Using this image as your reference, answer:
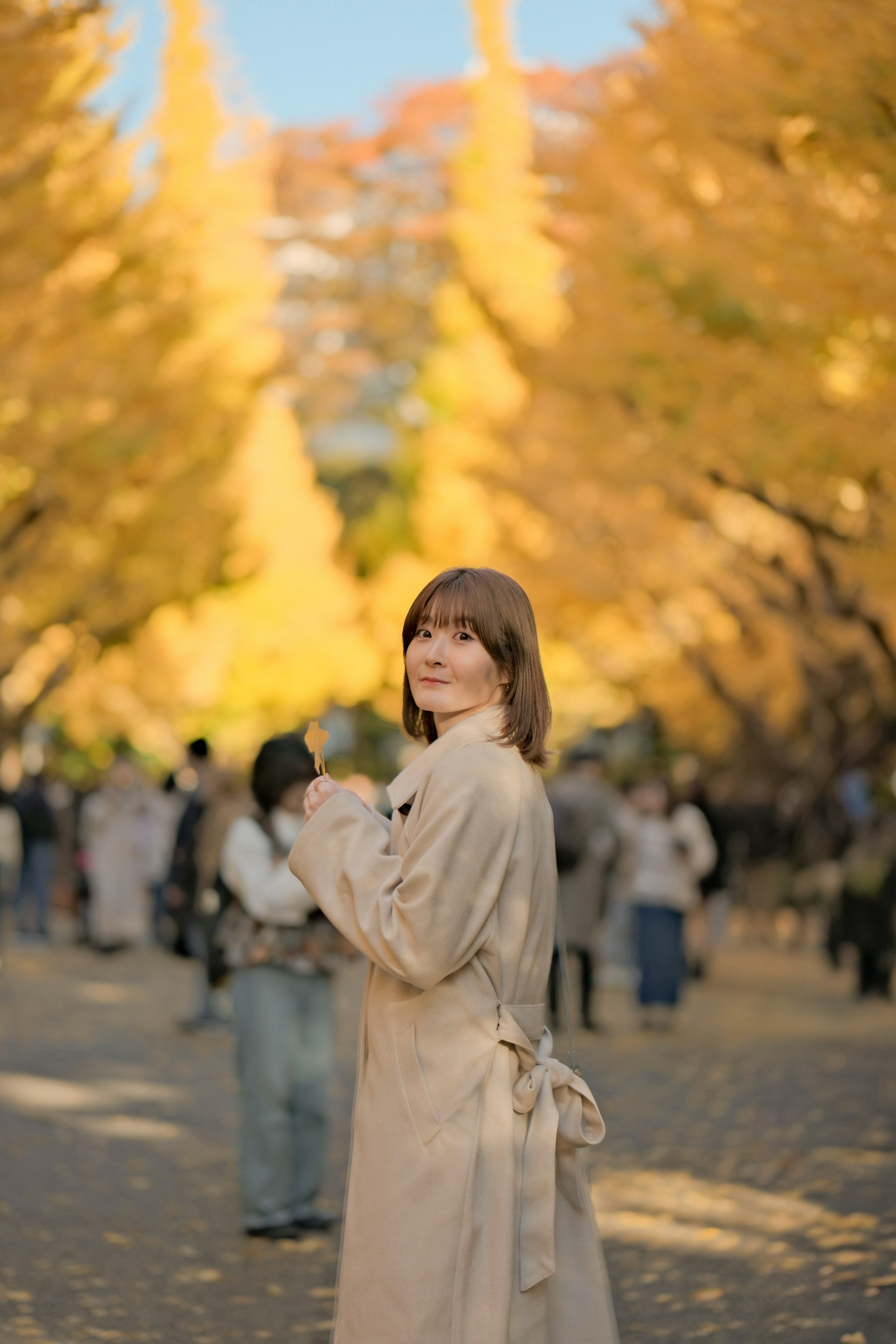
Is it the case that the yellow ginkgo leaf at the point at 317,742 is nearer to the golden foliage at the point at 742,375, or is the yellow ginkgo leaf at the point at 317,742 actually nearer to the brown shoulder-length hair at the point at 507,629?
the brown shoulder-length hair at the point at 507,629

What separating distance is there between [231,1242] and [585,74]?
41.4m

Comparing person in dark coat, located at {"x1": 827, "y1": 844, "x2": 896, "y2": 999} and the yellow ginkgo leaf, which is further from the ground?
the yellow ginkgo leaf

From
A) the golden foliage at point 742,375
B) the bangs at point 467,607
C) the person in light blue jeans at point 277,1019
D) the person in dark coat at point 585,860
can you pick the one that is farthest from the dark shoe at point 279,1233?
the person in dark coat at point 585,860

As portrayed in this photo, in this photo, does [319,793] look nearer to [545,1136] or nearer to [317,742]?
[317,742]

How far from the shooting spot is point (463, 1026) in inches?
121

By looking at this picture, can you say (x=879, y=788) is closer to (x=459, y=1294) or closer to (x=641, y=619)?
(x=641, y=619)

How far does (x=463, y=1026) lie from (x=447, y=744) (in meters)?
0.50

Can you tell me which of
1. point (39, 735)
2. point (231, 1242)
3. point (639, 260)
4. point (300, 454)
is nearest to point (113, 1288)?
point (231, 1242)

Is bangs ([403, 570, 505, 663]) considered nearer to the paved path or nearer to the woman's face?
the woman's face

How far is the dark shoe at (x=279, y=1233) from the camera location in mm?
5930

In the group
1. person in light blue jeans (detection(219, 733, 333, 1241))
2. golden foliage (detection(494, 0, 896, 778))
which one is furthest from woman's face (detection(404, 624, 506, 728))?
golden foliage (detection(494, 0, 896, 778))

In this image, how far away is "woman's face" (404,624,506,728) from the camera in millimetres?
3191

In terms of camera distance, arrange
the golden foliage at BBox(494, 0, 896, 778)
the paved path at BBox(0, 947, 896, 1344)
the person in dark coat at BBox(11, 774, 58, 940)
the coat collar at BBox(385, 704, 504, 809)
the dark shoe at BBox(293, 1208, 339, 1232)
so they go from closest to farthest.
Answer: the coat collar at BBox(385, 704, 504, 809) < the paved path at BBox(0, 947, 896, 1344) < the dark shoe at BBox(293, 1208, 339, 1232) < the golden foliage at BBox(494, 0, 896, 778) < the person in dark coat at BBox(11, 774, 58, 940)

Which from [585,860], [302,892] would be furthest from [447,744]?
[585,860]
